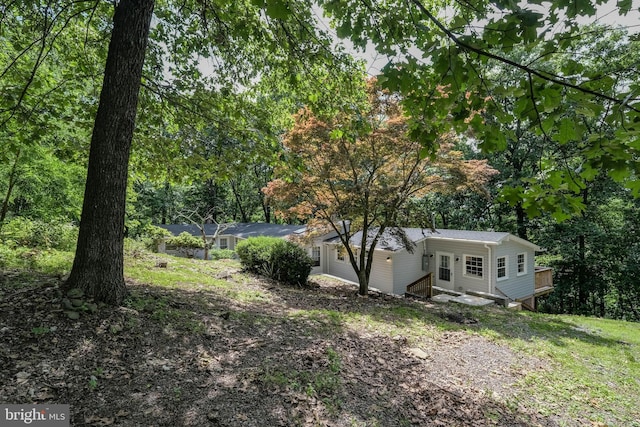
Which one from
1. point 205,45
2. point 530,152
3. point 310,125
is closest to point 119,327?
point 205,45

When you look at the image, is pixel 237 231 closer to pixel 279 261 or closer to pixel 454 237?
pixel 279 261

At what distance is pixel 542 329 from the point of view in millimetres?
7438

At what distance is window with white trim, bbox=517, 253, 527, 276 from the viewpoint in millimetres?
14297

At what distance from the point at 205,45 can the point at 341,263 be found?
12335 mm

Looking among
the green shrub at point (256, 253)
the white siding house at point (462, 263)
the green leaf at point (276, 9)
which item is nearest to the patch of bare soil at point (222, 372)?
the green leaf at point (276, 9)

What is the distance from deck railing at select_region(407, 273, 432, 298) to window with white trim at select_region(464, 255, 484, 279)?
5.98 ft

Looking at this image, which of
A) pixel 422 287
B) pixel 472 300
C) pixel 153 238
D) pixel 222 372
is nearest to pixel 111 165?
pixel 222 372

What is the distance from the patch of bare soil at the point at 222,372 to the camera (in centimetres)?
246

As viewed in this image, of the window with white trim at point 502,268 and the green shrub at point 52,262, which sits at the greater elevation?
the green shrub at point 52,262

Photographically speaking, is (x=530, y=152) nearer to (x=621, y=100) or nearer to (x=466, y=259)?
(x=466, y=259)

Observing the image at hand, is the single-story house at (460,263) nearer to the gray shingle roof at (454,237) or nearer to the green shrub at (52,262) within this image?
the gray shingle roof at (454,237)

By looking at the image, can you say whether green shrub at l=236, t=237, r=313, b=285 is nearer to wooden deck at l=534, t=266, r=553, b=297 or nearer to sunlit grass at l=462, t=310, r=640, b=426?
sunlit grass at l=462, t=310, r=640, b=426

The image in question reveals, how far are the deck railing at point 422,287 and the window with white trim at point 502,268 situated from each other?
286 cm

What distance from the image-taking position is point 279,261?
11.2 metres
